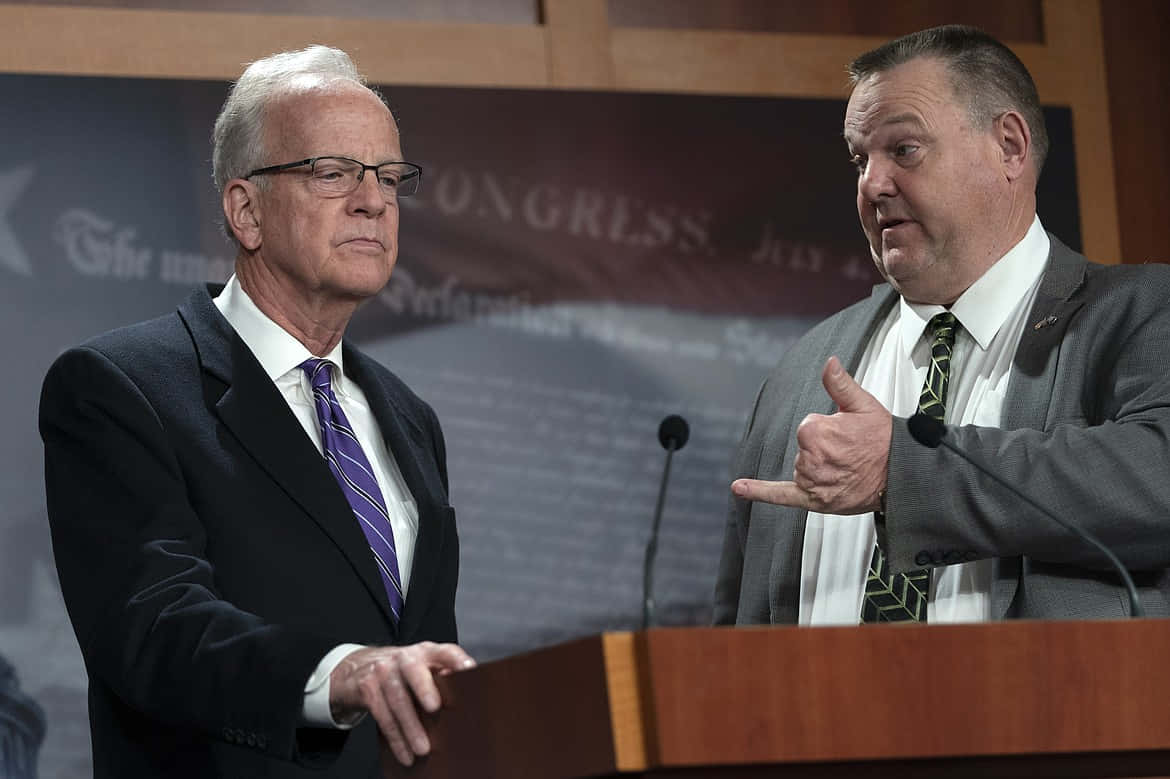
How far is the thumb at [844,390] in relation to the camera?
222cm

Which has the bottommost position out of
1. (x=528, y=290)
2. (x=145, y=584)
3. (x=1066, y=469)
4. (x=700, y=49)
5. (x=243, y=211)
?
(x=145, y=584)

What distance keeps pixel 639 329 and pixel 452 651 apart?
2.64 m

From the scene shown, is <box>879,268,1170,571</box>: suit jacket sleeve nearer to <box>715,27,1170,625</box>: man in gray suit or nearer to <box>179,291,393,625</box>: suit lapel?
<box>715,27,1170,625</box>: man in gray suit

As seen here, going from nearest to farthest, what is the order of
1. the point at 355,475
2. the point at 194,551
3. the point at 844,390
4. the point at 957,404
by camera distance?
1. the point at 194,551
2. the point at 844,390
3. the point at 355,475
4. the point at 957,404

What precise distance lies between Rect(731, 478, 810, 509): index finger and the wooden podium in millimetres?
774

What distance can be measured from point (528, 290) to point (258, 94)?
1.66 meters

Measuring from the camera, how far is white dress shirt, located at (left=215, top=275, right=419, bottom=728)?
8.14ft

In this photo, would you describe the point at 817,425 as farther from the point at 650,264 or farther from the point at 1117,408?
the point at 650,264

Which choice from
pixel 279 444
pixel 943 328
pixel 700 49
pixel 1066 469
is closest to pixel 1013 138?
pixel 943 328

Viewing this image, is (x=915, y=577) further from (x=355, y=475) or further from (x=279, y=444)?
(x=279, y=444)

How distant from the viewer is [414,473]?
2.57 m

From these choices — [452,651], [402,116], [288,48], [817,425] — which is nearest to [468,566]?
[402,116]

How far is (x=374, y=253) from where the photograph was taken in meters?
2.60

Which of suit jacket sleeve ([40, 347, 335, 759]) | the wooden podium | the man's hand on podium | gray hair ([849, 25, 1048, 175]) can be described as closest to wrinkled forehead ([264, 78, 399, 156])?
suit jacket sleeve ([40, 347, 335, 759])
